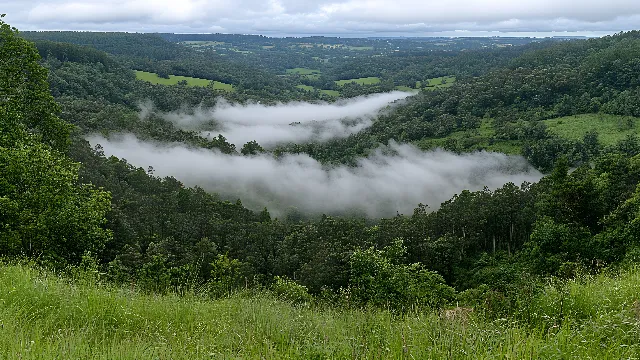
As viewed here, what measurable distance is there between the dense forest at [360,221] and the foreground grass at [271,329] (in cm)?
55

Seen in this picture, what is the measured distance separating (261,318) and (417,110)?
415ft

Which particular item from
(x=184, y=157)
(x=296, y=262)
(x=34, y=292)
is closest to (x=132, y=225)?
(x=296, y=262)

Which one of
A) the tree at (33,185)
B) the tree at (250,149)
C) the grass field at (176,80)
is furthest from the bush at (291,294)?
the grass field at (176,80)

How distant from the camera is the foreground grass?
4297 millimetres

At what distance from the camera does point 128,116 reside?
106 meters

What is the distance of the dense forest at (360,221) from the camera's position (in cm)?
1237

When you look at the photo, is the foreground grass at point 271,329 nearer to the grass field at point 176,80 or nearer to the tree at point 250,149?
the tree at point 250,149

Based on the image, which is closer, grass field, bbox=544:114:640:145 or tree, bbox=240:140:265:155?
grass field, bbox=544:114:640:145

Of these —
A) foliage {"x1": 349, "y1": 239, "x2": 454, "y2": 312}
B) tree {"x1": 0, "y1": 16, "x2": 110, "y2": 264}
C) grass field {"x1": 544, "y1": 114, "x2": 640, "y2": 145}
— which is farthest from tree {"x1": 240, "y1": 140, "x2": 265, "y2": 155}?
tree {"x1": 0, "y1": 16, "x2": 110, "y2": 264}

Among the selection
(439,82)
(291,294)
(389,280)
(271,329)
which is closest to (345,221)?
(389,280)

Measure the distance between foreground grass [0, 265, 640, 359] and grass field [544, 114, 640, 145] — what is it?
77.1m

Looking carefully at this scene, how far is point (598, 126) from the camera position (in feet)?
252

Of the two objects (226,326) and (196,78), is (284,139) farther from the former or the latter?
(226,326)

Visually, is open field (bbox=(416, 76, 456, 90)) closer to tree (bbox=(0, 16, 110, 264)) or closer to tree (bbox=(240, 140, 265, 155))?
tree (bbox=(240, 140, 265, 155))
